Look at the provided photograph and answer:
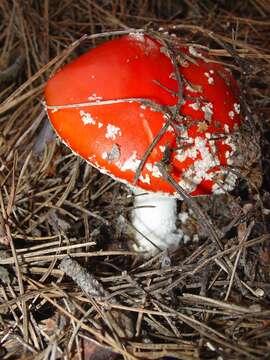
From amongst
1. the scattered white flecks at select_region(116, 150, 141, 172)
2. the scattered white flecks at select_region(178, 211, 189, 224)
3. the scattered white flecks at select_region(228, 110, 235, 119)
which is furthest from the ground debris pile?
the scattered white flecks at select_region(116, 150, 141, 172)

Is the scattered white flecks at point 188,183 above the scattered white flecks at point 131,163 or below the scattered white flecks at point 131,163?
below

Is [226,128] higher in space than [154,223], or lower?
higher

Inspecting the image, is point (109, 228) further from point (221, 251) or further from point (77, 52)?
point (77, 52)

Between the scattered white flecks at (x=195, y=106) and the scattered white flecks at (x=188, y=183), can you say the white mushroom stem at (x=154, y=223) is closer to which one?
the scattered white flecks at (x=188, y=183)

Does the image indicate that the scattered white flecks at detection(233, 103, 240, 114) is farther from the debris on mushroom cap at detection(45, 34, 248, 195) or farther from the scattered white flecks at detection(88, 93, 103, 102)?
the scattered white flecks at detection(88, 93, 103, 102)

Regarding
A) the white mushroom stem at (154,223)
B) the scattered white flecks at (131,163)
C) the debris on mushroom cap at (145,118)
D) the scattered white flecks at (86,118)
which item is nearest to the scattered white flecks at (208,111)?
the debris on mushroom cap at (145,118)

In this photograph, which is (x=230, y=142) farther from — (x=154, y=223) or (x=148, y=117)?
(x=154, y=223)

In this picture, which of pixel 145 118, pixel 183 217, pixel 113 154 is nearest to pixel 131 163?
pixel 113 154
